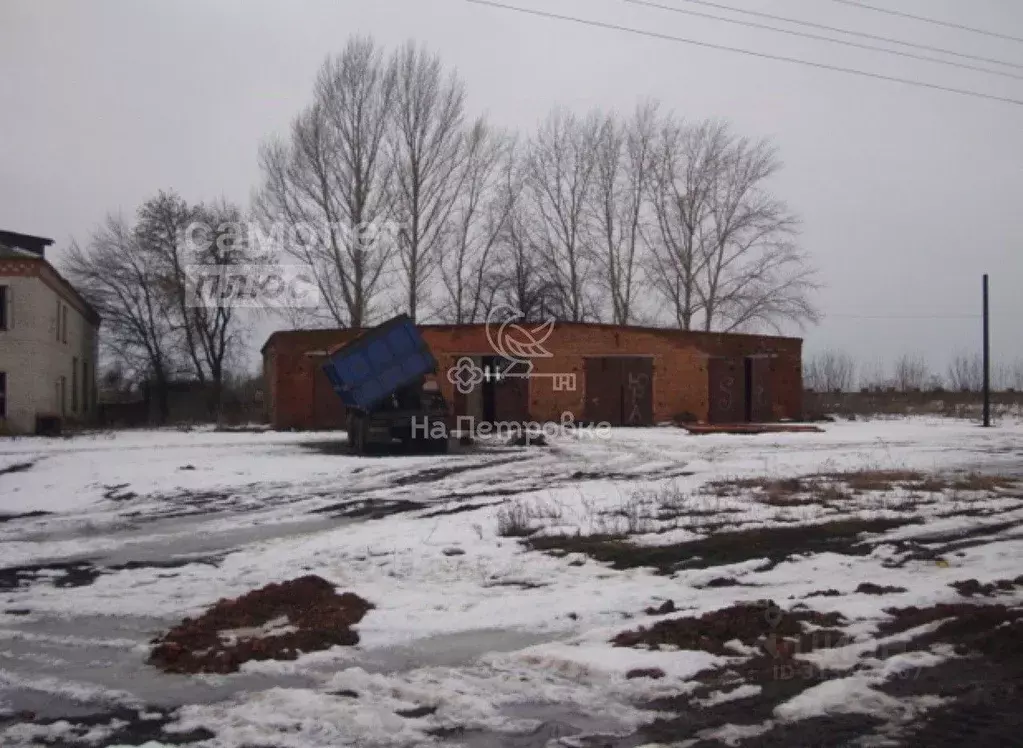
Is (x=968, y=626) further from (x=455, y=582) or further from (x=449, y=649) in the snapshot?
(x=455, y=582)

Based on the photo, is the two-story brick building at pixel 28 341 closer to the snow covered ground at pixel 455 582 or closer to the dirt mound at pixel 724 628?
the snow covered ground at pixel 455 582

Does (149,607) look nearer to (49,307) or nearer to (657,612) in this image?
(657,612)

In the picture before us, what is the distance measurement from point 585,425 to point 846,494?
21.8 meters

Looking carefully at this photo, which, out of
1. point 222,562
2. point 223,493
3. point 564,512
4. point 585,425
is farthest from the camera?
point 585,425

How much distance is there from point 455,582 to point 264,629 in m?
2.24

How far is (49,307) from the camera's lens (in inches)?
1431

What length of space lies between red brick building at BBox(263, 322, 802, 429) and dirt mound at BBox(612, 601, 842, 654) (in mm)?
28246

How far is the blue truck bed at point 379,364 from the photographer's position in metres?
23.0

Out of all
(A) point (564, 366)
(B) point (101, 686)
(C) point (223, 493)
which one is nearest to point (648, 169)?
(A) point (564, 366)

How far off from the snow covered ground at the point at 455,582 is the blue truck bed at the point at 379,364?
4206 mm

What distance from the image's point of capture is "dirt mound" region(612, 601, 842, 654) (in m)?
6.45

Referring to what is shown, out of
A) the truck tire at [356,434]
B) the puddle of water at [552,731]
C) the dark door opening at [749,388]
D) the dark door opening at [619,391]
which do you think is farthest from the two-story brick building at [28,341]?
the puddle of water at [552,731]

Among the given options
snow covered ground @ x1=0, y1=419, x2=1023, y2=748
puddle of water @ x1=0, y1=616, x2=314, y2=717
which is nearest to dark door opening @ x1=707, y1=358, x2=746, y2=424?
snow covered ground @ x1=0, y1=419, x2=1023, y2=748

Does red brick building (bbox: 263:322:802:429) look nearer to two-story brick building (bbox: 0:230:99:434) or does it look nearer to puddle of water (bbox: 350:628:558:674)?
two-story brick building (bbox: 0:230:99:434)
